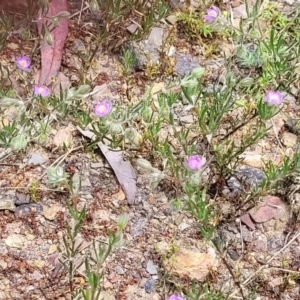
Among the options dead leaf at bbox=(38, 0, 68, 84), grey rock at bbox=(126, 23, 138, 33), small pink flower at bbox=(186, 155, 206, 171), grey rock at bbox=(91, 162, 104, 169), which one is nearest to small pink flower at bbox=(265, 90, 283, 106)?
small pink flower at bbox=(186, 155, 206, 171)

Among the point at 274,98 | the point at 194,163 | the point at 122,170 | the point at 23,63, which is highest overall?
the point at 274,98

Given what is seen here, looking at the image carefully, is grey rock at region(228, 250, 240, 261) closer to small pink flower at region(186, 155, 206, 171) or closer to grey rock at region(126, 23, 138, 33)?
small pink flower at region(186, 155, 206, 171)

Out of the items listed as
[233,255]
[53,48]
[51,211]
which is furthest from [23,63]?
[233,255]

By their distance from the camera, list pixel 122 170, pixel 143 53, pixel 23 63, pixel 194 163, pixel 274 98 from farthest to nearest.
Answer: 1. pixel 143 53
2. pixel 23 63
3. pixel 122 170
4. pixel 274 98
5. pixel 194 163

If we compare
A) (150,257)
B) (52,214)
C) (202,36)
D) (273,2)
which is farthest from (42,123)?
(273,2)

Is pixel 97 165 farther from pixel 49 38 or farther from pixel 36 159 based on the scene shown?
pixel 49 38

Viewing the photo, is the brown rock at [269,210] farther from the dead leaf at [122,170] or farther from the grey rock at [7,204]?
the grey rock at [7,204]

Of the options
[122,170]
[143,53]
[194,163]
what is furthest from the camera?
[143,53]
